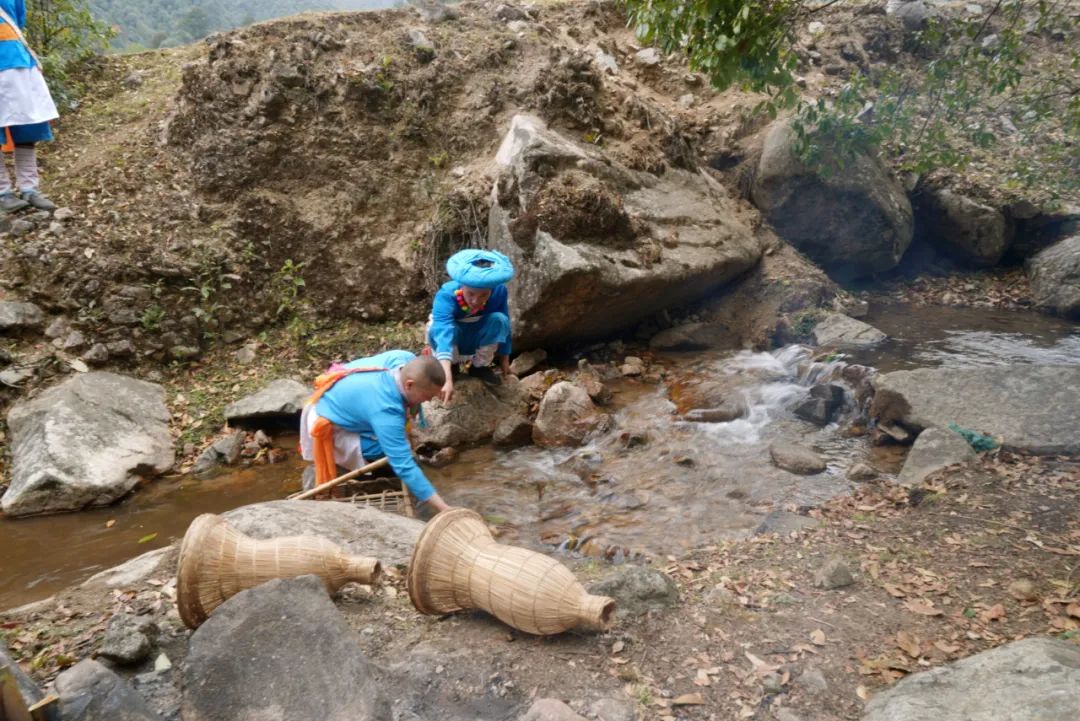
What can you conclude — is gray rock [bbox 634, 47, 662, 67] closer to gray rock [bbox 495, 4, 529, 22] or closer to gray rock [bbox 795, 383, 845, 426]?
gray rock [bbox 495, 4, 529, 22]

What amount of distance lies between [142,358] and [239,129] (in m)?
3.28

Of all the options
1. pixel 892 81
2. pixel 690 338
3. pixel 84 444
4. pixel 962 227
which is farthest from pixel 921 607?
pixel 962 227

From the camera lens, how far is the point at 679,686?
2844 millimetres

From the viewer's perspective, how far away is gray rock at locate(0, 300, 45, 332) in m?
6.59

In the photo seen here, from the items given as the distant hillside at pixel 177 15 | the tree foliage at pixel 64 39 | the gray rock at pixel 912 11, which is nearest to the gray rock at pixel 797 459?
the tree foliage at pixel 64 39

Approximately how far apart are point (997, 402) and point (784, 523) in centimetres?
256

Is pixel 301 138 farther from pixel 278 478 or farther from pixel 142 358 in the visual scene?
pixel 278 478

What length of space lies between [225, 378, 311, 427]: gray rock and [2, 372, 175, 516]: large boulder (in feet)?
2.12

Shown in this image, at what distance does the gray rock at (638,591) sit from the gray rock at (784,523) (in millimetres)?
1500

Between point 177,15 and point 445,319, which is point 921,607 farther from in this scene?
point 177,15

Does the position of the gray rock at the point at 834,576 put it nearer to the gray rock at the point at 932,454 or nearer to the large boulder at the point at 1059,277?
the gray rock at the point at 932,454

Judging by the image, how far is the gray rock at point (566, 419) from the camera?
6527 millimetres

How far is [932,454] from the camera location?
512 centimetres

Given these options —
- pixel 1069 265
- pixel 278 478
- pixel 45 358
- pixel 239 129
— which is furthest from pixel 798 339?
pixel 45 358
